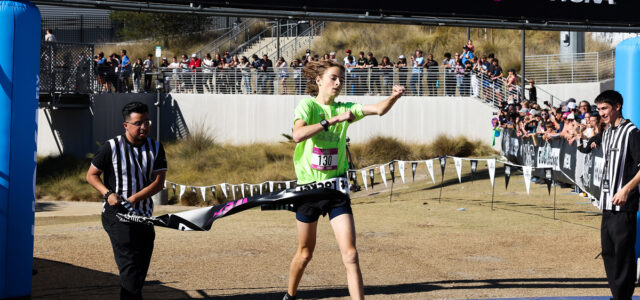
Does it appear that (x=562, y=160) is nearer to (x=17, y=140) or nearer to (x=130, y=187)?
(x=17, y=140)

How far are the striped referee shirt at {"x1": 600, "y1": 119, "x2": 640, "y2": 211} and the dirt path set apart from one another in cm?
127

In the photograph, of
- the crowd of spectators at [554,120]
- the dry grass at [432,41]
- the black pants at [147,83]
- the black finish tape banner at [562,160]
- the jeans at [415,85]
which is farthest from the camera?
the dry grass at [432,41]

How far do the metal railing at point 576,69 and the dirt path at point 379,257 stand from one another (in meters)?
16.9

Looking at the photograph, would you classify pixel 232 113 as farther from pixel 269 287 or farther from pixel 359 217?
pixel 269 287

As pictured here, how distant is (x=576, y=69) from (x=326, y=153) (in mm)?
27313

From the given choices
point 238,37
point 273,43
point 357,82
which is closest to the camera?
point 357,82

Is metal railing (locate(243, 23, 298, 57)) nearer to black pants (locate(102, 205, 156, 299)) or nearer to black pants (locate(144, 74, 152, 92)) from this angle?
black pants (locate(144, 74, 152, 92))

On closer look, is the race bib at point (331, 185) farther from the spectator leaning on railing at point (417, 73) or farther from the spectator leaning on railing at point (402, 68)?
the spectator leaning on railing at point (402, 68)

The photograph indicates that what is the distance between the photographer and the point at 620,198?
6.80m

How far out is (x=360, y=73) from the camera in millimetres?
30812

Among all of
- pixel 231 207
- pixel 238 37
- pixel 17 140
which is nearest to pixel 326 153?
pixel 231 207

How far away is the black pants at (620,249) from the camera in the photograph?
22.6 ft

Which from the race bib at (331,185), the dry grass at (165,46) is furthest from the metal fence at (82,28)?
the race bib at (331,185)

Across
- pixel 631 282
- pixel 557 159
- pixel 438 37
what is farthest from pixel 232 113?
pixel 631 282
